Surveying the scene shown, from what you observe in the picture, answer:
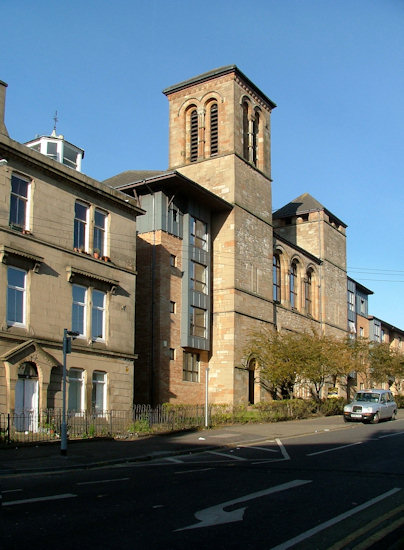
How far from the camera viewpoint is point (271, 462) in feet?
52.9

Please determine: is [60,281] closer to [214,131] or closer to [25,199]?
[25,199]

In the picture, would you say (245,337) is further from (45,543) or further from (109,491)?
(45,543)

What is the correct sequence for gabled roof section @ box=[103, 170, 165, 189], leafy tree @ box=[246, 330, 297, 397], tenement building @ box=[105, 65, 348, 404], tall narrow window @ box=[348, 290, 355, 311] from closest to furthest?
1. tenement building @ box=[105, 65, 348, 404]
2. leafy tree @ box=[246, 330, 297, 397]
3. gabled roof section @ box=[103, 170, 165, 189]
4. tall narrow window @ box=[348, 290, 355, 311]

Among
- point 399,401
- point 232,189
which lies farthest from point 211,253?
point 399,401

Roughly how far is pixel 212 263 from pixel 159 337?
7027 millimetres

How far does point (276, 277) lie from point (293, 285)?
2.91 metres

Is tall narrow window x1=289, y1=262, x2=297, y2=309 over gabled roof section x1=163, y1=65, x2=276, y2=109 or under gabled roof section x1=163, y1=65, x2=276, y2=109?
under

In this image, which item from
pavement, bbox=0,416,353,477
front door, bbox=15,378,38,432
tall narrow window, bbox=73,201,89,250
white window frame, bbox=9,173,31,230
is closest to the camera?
pavement, bbox=0,416,353,477

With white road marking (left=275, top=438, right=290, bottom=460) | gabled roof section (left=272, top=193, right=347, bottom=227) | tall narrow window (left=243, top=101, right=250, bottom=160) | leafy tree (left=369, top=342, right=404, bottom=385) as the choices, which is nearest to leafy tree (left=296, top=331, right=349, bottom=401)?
tall narrow window (left=243, top=101, right=250, bottom=160)

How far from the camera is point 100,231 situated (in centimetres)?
2800

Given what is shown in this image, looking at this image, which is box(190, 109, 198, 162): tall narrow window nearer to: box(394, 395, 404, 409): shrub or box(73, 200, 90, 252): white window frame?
box(73, 200, 90, 252): white window frame

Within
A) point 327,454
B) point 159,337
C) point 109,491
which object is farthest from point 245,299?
point 109,491

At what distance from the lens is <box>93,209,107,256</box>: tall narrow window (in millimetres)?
27688

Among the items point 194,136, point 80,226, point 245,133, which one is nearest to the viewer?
point 80,226
